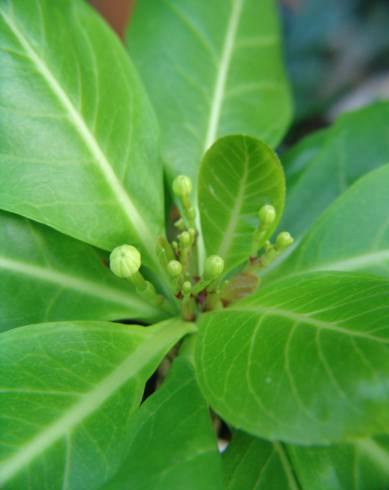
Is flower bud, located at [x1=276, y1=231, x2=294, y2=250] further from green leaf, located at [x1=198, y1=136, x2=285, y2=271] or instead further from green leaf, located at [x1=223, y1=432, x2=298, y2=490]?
green leaf, located at [x1=223, y1=432, x2=298, y2=490]

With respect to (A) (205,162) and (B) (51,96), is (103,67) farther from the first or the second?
(A) (205,162)

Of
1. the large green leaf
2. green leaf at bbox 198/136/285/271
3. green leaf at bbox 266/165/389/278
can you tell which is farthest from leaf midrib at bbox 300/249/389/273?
the large green leaf

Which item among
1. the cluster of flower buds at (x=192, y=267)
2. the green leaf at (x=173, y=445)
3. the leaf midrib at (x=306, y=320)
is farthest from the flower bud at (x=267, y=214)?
the green leaf at (x=173, y=445)

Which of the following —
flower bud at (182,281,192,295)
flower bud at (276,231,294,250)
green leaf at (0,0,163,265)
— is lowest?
flower bud at (276,231,294,250)

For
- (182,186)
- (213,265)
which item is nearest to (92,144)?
(182,186)

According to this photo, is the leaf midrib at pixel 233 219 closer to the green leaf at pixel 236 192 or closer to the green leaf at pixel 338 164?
the green leaf at pixel 236 192

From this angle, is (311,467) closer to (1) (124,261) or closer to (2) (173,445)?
(2) (173,445)

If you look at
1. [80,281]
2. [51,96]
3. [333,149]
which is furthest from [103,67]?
[333,149]
